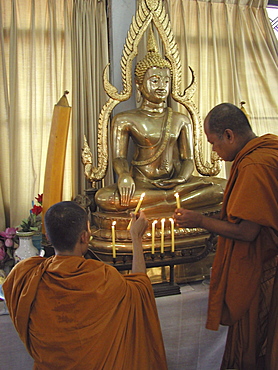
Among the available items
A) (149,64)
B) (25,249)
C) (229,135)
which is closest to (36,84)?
(149,64)

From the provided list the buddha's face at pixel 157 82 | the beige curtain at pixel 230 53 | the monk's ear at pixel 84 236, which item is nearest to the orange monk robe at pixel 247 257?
the monk's ear at pixel 84 236

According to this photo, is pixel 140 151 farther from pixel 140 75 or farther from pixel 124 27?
pixel 124 27

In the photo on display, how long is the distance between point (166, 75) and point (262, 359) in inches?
79.7

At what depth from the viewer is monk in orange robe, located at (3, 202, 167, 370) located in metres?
1.10

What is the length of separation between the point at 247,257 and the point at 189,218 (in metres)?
0.28

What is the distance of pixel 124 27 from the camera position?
10.6 feet

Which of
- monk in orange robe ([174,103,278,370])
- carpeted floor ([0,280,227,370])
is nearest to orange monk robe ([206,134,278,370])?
monk in orange robe ([174,103,278,370])

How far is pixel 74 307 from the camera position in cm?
110

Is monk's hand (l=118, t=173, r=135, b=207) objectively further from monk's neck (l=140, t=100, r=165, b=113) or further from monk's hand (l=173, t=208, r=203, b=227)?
monk's hand (l=173, t=208, r=203, b=227)

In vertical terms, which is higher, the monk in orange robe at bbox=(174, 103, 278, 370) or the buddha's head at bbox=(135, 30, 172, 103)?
the buddha's head at bbox=(135, 30, 172, 103)

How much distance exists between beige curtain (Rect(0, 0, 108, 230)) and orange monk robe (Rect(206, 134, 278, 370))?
1.97m

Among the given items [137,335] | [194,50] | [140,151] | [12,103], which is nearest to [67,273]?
[137,335]

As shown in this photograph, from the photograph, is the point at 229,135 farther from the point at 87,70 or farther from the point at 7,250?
the point at 87,70

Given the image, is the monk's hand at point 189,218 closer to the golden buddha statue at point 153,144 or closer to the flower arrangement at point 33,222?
the golden buddha statue at point 153,144
